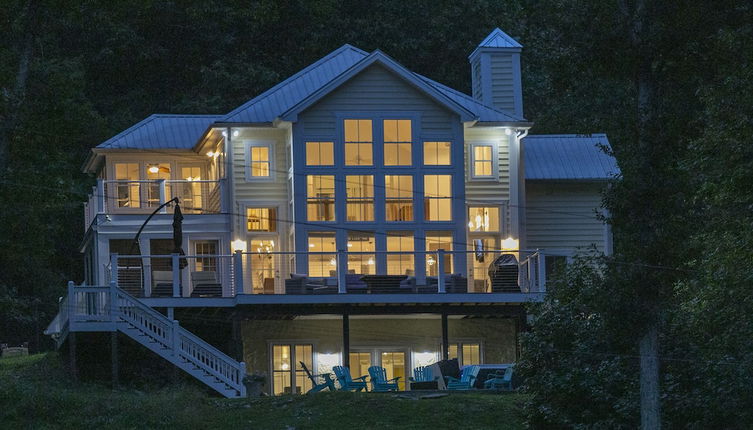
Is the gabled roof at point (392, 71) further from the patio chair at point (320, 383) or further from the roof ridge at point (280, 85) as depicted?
the patio chair at point (320, 383)

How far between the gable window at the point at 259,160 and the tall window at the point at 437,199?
3941 mm

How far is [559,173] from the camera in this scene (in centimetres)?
4181

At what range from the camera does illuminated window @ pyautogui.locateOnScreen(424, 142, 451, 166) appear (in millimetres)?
39438

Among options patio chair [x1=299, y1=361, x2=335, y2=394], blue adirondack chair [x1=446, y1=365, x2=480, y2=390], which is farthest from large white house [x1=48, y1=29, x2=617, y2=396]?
blue adirondack chair [x1=446, y1=365, x2=480, y2=390]

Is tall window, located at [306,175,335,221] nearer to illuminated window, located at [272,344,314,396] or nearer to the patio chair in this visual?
illuminated window, located at [272,344,314,396]

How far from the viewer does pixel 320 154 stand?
39.2 metres

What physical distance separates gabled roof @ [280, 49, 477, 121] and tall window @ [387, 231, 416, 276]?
3.26 meters

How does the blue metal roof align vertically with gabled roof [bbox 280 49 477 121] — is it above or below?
below

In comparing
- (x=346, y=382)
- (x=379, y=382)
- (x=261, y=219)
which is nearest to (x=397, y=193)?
(x=261, y=219)

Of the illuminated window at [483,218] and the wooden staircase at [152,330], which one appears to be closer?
the wooden staircase at [152,330]

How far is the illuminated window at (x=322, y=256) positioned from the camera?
3862cm

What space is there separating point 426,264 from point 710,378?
13400 millimetres

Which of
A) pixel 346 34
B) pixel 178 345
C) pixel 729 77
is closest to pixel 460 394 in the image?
pixel 178 345

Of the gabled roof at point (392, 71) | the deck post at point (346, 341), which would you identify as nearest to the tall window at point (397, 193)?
the gabled roof at point (392, 71)
